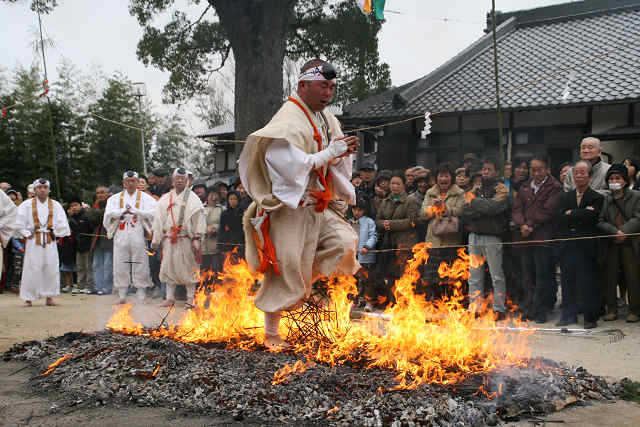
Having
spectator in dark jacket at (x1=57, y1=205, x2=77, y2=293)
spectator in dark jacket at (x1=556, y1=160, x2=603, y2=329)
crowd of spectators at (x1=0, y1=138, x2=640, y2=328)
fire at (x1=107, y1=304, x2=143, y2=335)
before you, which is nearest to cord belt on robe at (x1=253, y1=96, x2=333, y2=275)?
fire at (x1=107, y1=304, x2=143, y2=335)

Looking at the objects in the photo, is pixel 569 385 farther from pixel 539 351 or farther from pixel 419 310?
pixel 539 351

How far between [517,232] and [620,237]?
1197mm

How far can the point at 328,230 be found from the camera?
16.1ft

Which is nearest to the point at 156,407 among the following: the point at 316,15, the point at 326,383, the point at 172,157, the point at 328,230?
the point at 326,383

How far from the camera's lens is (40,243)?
1001 centimetres

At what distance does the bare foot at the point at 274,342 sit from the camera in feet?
15.9

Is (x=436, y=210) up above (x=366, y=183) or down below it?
below

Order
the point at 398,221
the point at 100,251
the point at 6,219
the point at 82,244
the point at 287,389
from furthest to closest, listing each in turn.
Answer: the point at 82,244, the point at 100,251, the point at 6,219, the point at 398,221, the point at 287,389

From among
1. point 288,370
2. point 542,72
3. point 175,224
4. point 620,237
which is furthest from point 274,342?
point 542,72

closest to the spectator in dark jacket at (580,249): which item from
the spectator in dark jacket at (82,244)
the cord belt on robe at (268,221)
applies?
the cord belt on robe at (268,221)

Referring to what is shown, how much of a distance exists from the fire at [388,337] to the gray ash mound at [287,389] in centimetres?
14

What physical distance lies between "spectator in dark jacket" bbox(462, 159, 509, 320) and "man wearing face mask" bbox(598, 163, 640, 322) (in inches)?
45.6

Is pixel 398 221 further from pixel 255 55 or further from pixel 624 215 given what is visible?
pixel 255 55

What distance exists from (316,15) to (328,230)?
10.9m
